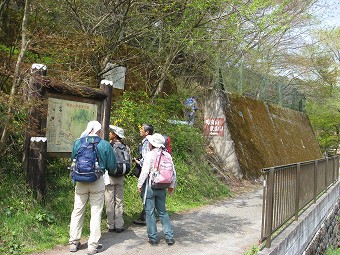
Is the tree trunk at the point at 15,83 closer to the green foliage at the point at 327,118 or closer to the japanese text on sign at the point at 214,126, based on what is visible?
the japanese text on sign at the point at 214,126

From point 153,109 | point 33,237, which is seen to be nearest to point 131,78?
point 153,109

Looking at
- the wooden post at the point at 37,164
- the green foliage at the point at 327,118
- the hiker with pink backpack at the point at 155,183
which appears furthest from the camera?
the green foliage at the point at 327,118

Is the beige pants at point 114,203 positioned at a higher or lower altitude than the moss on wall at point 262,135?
lower

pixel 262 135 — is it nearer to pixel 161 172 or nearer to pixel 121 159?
pixel 121 159

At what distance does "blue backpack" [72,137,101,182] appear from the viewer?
4.73 meters

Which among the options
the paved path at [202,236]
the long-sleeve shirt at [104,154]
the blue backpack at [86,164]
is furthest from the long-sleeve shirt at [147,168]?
the paved path at [202,236]

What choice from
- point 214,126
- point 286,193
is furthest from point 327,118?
point 286,193

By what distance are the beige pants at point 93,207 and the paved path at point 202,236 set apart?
237mm

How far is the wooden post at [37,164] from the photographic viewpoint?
18.2 feet

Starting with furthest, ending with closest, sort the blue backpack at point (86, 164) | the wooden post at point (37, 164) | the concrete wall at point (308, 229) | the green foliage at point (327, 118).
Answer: the green foliage at point (327, 118), the wooden post at point (37, 164), the concrete wall at point (308, 229), the blue backpack at point (86, 164)

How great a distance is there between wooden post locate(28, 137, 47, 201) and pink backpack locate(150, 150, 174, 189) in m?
1.75

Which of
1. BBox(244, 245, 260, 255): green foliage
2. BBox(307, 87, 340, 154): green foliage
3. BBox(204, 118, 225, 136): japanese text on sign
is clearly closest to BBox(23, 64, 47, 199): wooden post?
BBox(244, 245, 260, 255): green foliage

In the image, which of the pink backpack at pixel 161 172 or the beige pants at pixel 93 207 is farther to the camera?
the pink backpack at pixel 161 172

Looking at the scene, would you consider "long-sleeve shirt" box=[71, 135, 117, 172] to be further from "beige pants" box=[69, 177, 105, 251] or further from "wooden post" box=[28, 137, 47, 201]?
"wooden post" box=[28, 137, 47, 201]
